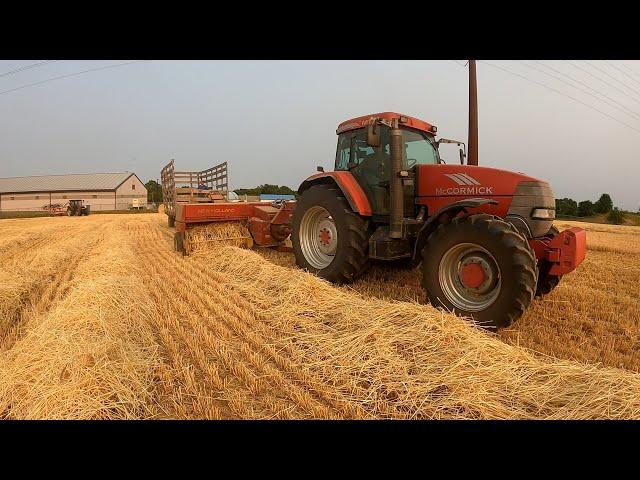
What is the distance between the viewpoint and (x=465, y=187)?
421cm

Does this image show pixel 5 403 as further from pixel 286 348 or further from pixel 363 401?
pixel 363 401

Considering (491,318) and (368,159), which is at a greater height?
(368,159)

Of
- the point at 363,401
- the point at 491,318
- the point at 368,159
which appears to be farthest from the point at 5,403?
the point at 368,159

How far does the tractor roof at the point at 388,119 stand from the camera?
16.5 feet

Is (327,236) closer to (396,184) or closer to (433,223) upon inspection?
(396,184)

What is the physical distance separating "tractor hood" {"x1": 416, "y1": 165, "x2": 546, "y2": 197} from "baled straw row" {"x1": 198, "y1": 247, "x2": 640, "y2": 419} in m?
1.52

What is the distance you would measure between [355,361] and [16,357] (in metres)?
2.59

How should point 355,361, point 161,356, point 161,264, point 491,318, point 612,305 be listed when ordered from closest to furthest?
point 355,361, point 161,356, point 491,318, point 612,305, point 161,264

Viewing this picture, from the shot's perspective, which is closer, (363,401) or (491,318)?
(363,401)

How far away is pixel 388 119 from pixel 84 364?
14.0ft

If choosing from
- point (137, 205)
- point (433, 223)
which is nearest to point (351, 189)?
point (433, 223)

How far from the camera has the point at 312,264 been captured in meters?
5.59

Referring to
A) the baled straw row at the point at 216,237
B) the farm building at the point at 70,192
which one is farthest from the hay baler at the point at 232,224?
the farm building at the point at 70,192

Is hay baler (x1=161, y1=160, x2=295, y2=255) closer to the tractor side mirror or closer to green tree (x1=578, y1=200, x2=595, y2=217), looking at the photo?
the tractor side mirror
